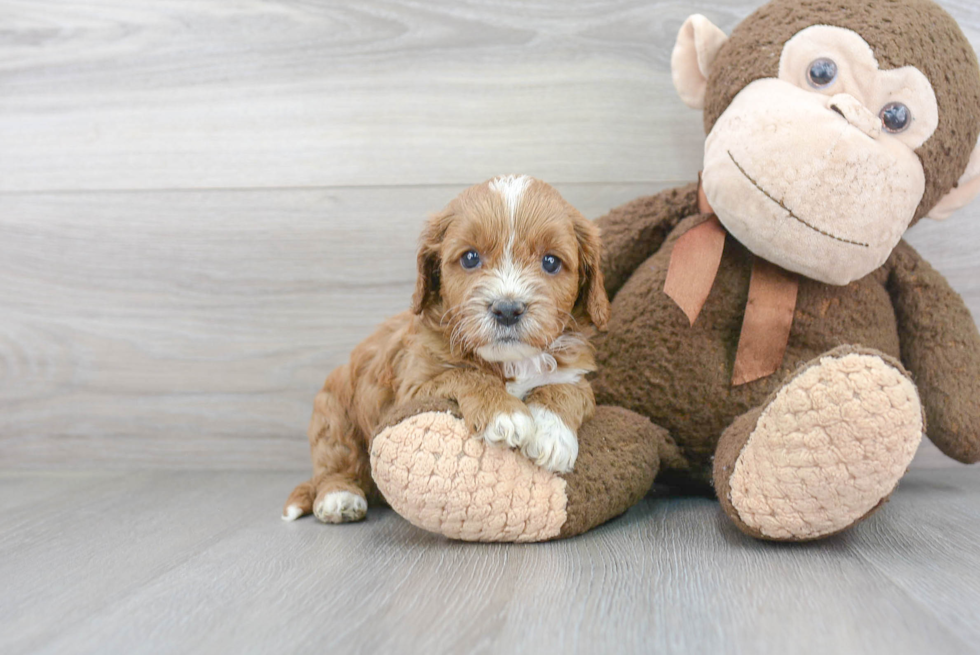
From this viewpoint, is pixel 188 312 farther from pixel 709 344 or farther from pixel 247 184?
pixel 709 344

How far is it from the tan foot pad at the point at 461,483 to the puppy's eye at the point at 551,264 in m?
0.32

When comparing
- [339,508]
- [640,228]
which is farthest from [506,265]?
[339,508]

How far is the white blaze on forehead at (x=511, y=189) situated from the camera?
1325mm

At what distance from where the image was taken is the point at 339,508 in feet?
5.06

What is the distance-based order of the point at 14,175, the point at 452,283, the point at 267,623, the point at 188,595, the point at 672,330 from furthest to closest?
1. the point at 14,175
2. the point at 672,330
3. the point at 452,283
4. the point at 188,595
5. the point at 267,623

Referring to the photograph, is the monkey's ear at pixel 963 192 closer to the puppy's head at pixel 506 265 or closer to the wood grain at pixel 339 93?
the wood grain at pixel 339 93

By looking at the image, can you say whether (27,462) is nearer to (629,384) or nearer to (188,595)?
(188,595)

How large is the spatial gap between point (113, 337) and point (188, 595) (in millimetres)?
1194

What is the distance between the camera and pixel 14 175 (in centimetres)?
209

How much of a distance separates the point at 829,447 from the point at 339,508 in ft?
3.07

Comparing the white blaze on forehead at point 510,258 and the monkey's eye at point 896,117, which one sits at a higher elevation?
the monkey's eye at point 896,117

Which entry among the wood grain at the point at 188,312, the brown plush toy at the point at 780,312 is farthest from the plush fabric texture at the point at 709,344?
the wood grain at the point at 188,312

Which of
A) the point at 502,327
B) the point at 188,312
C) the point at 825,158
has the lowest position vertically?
the point at 188,312

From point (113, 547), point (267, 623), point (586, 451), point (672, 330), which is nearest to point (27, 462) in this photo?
point (113, 547)
